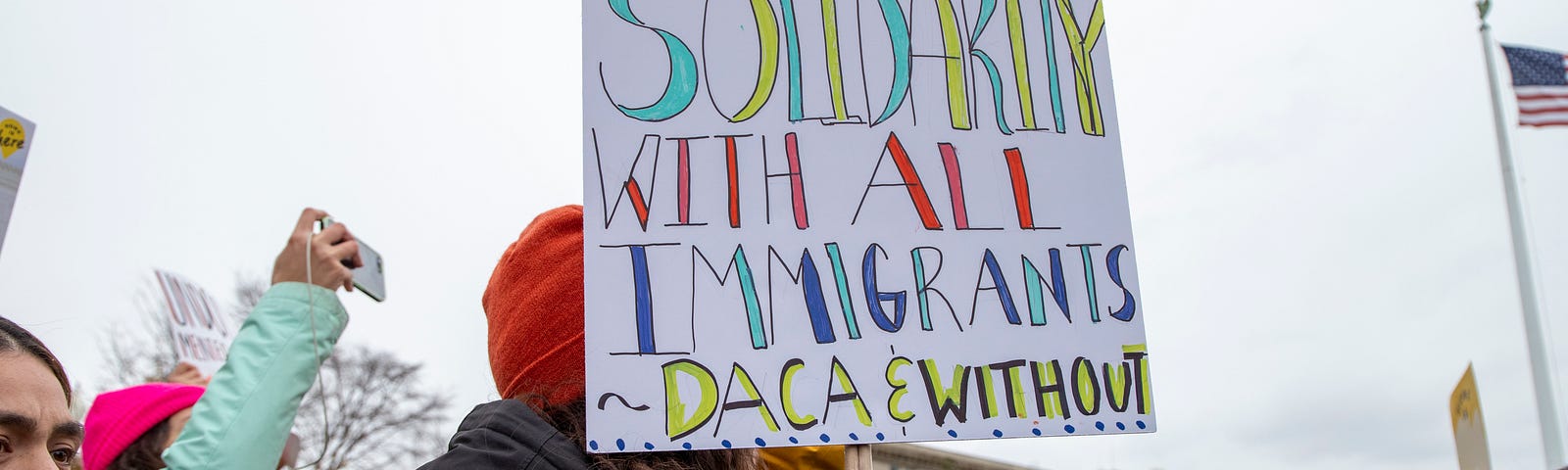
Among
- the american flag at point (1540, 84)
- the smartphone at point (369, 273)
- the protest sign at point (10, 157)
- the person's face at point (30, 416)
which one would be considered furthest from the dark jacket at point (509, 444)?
the american flag at point (1540, 84)

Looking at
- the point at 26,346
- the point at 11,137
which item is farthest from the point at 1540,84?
the point at 26,346

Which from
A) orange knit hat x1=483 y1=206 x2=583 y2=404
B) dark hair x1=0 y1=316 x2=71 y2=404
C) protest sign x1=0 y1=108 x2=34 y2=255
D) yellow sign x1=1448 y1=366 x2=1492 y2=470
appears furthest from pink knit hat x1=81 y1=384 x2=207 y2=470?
yellow sign x1=1448 y1=366 x2=1492 y2=470

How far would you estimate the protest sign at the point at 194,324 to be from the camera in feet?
20.0

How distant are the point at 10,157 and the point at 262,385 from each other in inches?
59.4

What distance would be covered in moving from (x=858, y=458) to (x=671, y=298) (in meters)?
0.42

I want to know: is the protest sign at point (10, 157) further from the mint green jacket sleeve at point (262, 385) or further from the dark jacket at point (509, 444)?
the dark jacket at point (509, 444)

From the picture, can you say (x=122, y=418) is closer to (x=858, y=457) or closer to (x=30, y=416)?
(x=30, y=416)

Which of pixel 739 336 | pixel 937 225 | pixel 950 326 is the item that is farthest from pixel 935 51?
pixel 739 336

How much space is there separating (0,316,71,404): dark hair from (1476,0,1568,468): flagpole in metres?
12.0

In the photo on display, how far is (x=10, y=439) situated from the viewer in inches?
59.4

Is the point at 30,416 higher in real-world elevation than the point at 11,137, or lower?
lower

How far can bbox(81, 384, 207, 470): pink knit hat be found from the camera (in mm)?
3170

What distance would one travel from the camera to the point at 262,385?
2.09 meters

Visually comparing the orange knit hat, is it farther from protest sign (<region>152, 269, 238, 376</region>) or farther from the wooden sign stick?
protest sign (<region>152, 269, 238, 376</region>)
